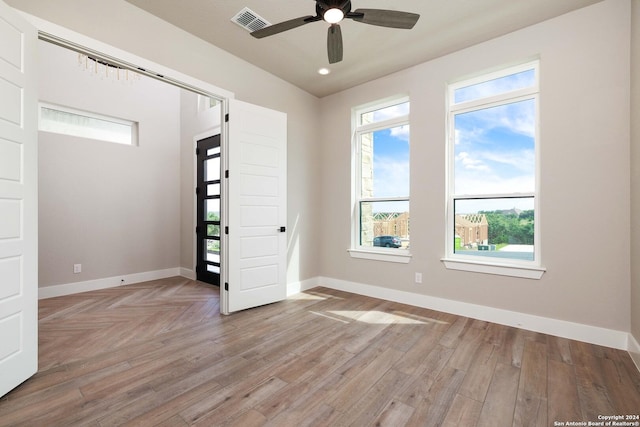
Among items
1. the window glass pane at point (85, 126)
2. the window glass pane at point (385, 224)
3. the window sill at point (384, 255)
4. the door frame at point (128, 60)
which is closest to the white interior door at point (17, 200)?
the door frame at point (128, 60)

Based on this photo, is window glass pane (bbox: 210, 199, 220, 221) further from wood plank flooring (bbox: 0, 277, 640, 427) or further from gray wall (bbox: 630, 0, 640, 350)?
gray wall (bbox: 630, 0, 640, 350)

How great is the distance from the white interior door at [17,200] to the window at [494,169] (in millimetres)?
3868

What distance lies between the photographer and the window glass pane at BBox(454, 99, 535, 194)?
311 cm

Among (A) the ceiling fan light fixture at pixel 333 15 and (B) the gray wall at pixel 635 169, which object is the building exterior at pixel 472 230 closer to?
(B) the gray wall at pixel 635 169

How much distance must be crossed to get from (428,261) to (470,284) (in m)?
0.52

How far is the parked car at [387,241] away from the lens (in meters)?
4.06

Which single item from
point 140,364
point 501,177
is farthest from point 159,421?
point 501,177

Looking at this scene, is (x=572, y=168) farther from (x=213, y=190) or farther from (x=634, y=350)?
(x=213, y=190)

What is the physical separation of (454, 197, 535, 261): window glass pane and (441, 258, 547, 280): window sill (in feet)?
0.49

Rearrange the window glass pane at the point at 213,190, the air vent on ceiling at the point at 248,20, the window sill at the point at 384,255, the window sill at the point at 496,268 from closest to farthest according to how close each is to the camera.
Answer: the air vent on ceiling at the point at 248,20
the window sill at the point at 496,268
the window sill at the point at 384,255
the window glass pane at the point at 213,190

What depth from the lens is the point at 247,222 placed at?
11.7 ft

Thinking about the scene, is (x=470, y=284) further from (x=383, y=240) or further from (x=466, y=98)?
(x=466, y=98)

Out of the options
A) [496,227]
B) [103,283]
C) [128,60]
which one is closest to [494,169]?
[496,227]

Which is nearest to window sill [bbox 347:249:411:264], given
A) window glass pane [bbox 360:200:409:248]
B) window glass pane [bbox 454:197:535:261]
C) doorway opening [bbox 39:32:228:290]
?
window glass pane [bbox 360:200:409:248]
